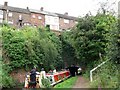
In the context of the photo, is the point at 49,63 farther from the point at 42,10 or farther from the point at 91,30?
the point at 42,10

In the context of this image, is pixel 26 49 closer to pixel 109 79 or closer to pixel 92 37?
pixel 92 37

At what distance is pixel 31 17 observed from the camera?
67.0 meters

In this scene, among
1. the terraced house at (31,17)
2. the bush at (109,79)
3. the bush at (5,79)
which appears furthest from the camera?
the terraced house at (31,17)

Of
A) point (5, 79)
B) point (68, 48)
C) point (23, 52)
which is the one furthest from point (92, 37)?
point (68, 48)

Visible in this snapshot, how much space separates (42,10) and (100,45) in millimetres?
51489

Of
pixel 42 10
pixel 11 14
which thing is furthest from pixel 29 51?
pixel 42 10

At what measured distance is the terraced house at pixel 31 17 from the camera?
201ft

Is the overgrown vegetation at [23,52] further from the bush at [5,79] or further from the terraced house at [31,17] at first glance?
the terraced house at [31,17]

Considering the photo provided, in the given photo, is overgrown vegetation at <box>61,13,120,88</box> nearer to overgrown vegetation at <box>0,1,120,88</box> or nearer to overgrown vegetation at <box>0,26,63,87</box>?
overgrown vegetation at <box>0,1,120,88</box>

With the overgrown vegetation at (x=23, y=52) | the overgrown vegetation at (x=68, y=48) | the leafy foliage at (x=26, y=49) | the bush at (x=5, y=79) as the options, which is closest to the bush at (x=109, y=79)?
the overgrown vegetation at (x=68, y=48)

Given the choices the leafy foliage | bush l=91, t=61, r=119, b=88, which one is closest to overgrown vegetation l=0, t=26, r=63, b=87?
the leafy foliage

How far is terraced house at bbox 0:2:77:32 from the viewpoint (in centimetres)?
6119

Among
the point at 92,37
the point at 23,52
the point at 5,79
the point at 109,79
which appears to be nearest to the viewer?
the point at 109,79

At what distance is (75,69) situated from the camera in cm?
2894
